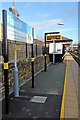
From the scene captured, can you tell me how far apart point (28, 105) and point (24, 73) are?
17.4 ft

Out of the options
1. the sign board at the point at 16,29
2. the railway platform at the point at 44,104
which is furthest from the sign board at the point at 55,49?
the railway platform at the point at 44,104

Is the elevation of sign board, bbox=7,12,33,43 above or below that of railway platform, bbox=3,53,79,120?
above

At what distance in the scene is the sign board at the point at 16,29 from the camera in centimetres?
717

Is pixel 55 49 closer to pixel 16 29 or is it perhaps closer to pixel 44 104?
pixel 16 29

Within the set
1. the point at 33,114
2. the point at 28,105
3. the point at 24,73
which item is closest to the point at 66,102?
the point at 28,105

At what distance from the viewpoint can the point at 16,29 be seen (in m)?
8.12

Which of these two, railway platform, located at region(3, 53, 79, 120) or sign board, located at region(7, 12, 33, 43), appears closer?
railway platform, located at region(3, 53, 79, 120)

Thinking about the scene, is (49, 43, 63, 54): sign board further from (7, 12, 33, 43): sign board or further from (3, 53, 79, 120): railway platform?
(3, 53, 79, 120): railway platform

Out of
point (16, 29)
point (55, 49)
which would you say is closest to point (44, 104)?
point (16, 29)

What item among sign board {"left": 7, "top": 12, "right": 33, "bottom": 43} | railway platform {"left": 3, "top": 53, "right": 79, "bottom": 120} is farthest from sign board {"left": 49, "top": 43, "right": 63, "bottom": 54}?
railway platform {"left": 3, "top": 53, "right": 79, "bottom": 120}

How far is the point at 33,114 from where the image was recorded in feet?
21.1

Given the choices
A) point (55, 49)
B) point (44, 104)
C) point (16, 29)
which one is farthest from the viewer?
point (55, 49)

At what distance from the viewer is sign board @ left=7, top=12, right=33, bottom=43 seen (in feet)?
23.5

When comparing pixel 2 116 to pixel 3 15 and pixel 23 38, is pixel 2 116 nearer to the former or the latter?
pixel 3 15
